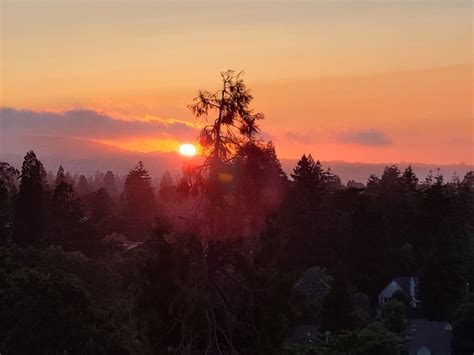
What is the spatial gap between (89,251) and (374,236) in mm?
16065

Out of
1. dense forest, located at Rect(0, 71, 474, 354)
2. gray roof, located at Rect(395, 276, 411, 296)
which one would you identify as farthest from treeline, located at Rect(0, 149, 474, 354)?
gray roof, located at Rect(395, 276, 411, 296)

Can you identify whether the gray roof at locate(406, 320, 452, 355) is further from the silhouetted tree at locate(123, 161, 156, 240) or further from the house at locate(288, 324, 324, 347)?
the silhouetted tree at locate(123, 161, 156, 240)

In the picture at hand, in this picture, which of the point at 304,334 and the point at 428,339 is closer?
the point at 428,339

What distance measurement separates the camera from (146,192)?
52.2 m

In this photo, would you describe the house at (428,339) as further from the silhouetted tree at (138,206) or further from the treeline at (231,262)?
the silhouetted tree at (138,206)

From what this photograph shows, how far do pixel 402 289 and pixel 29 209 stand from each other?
20577mm

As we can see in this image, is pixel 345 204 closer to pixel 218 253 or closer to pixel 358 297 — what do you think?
pixel 358 297

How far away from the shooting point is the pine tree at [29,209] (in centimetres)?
3266

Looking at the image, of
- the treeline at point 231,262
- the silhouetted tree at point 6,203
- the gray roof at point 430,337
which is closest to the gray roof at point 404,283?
the treeline at point 231,262

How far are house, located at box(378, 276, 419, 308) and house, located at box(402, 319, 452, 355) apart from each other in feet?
17.7

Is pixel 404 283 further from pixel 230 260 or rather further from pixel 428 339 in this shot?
pixel 230 260

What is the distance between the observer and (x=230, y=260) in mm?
10281

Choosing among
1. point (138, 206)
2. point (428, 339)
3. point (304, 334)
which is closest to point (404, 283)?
point (428, 339)

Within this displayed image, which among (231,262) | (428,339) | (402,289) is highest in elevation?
(231,262)
